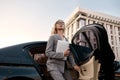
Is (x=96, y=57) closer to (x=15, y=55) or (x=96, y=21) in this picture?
(x=15, y=55)

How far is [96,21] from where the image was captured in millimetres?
70812

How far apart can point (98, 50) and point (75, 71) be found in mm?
621

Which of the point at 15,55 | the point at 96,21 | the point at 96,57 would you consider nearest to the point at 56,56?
the point at 15,55

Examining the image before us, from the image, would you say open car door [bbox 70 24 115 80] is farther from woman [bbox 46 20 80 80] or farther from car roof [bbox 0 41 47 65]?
car roof [bbox 0 41 47 65]

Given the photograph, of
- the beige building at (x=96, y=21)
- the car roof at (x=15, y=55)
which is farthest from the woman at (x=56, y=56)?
the beige building at (x=96, y=21)

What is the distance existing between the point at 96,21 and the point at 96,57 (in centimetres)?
6790

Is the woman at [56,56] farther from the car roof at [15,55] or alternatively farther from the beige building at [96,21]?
the beige building at [96,21]

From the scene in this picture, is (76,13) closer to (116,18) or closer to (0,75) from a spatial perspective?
(116,18)

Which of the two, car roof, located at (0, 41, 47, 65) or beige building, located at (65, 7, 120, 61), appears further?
beige building, located at (65, 7, 120, 61)

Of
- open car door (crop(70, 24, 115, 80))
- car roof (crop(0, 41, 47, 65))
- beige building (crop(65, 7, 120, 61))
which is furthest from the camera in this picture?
beige building (crop(65, 7, 120, 61))

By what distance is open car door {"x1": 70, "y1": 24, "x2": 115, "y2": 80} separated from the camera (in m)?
3.94

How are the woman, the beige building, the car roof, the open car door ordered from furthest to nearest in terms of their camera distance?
1. the beige building
2. the open car door
3. the woman
4. the car roof

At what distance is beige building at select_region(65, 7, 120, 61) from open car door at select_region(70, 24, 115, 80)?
63.1 meters

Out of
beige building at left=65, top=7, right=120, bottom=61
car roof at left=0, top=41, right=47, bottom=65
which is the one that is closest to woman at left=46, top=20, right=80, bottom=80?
car roof at left=0, top=41, right=47, bottom=65
